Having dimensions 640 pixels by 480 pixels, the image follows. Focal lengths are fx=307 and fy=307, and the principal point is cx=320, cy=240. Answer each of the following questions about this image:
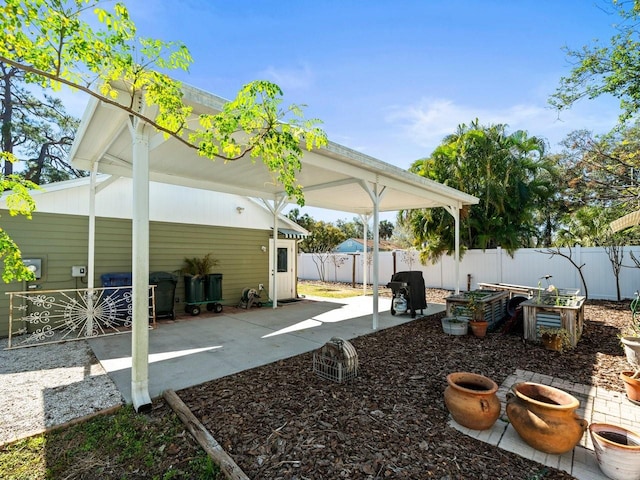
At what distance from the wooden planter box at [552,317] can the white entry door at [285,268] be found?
6.95 m

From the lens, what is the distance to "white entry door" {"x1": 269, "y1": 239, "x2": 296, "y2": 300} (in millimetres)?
10320

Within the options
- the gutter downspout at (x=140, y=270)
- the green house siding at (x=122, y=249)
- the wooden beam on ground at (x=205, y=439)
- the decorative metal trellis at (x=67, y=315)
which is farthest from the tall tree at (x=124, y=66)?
the green house siding at (x=122, y=249)

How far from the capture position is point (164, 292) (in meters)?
7.26

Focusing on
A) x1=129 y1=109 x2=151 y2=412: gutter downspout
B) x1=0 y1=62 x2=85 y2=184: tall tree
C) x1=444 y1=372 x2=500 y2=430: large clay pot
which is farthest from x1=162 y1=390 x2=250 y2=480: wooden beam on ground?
x1=0 y1=62 x2=85 y2=184: tall tree

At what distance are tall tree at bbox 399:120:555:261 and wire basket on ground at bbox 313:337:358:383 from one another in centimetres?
943

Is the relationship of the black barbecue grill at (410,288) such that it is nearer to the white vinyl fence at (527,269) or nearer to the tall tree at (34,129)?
the white vinyl fence at (527,269)

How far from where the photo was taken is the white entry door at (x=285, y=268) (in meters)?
10.3

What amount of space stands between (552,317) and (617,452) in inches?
142

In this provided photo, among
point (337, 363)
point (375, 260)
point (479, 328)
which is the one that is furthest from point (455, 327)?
point (337, 363)

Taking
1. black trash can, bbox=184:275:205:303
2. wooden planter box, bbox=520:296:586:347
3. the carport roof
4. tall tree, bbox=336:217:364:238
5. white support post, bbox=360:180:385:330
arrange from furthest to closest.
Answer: tall tree, bbox=336:217:364:238 → black trash can, bbox=184:275:205:303 → white support post, bbox=360:180:385:330 → wooden planter box, bbox=520:296:586:347 → the carport roof

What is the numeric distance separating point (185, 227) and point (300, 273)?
1165cm

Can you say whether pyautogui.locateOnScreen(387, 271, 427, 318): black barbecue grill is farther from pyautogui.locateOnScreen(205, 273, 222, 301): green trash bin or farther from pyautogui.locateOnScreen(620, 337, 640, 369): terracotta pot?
pyautogui.locateOnScreen(205, 273, 222, 301): green trash bin

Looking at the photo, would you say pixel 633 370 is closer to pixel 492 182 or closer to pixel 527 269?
pixel 527 269

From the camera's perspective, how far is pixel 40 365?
438cm
